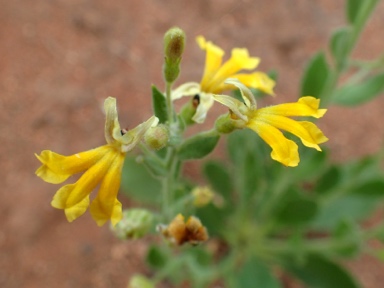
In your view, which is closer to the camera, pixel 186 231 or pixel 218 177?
pixel 186 231

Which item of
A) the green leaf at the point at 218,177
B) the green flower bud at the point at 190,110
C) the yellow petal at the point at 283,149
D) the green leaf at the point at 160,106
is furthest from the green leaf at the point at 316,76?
the yellow petal at the point at 283,149

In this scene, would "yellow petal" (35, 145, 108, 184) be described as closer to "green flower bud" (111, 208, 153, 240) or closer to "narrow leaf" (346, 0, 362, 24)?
"green flower bud" (111, 208, 153, 240)

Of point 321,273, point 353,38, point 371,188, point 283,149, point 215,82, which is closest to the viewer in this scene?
point 283,149

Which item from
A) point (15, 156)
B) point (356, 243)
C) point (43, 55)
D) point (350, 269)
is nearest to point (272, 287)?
point (356, 243)

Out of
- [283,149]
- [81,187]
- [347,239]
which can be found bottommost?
[347,239]

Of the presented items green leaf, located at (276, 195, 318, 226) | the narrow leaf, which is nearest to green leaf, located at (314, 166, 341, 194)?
green leaf, located at (276, 195, 318, 226)

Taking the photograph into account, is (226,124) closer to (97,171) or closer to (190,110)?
(190,110)

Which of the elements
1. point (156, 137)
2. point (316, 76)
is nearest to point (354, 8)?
point (316, 76)
